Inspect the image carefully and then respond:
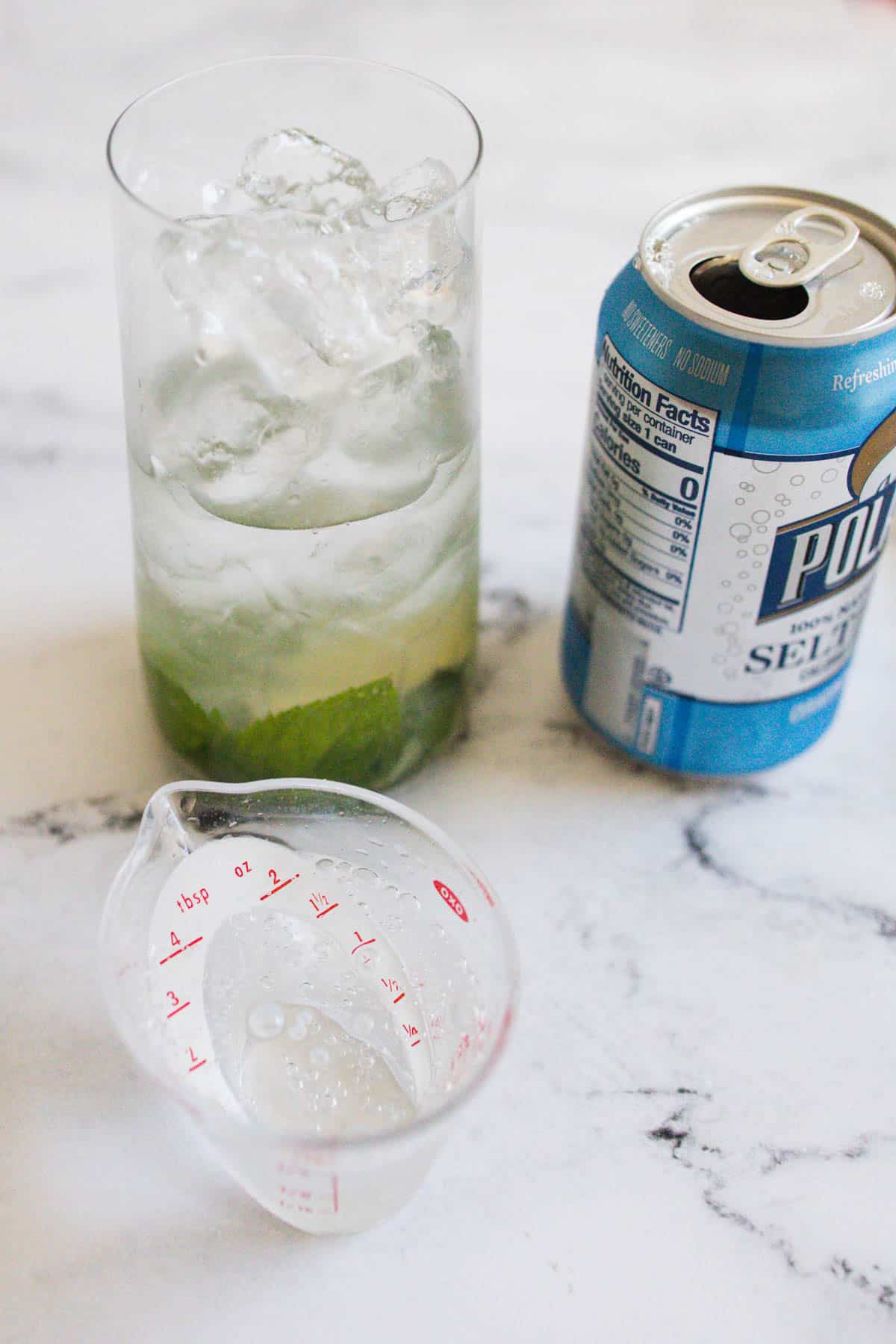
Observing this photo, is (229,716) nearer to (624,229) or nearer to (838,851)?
(838,851)

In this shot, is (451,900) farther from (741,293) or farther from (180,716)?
(741,293)

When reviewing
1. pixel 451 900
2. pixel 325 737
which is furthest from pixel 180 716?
pixel 451 900

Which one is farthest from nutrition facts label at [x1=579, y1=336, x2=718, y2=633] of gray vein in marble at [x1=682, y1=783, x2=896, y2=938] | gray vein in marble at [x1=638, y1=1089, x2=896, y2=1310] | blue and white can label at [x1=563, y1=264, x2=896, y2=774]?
gray vein in marble at [x1=638, y1=1089, x2=896, y2=1310]

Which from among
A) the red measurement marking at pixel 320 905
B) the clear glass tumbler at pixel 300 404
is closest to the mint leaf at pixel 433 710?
the clear glass tumbler at pixel 300 404

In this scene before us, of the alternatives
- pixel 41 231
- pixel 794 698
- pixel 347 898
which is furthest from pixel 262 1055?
pixel 41 231

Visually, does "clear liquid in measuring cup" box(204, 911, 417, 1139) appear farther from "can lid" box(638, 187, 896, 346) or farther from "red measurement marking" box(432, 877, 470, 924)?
"can lid" box(638, 187, 896, 346)

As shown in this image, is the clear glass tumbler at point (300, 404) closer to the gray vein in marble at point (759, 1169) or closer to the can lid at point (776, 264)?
the can lid at point (776, 264)

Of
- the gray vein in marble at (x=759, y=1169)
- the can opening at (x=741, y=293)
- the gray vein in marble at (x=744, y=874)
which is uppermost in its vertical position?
the can opening at (x=741, y=293)
